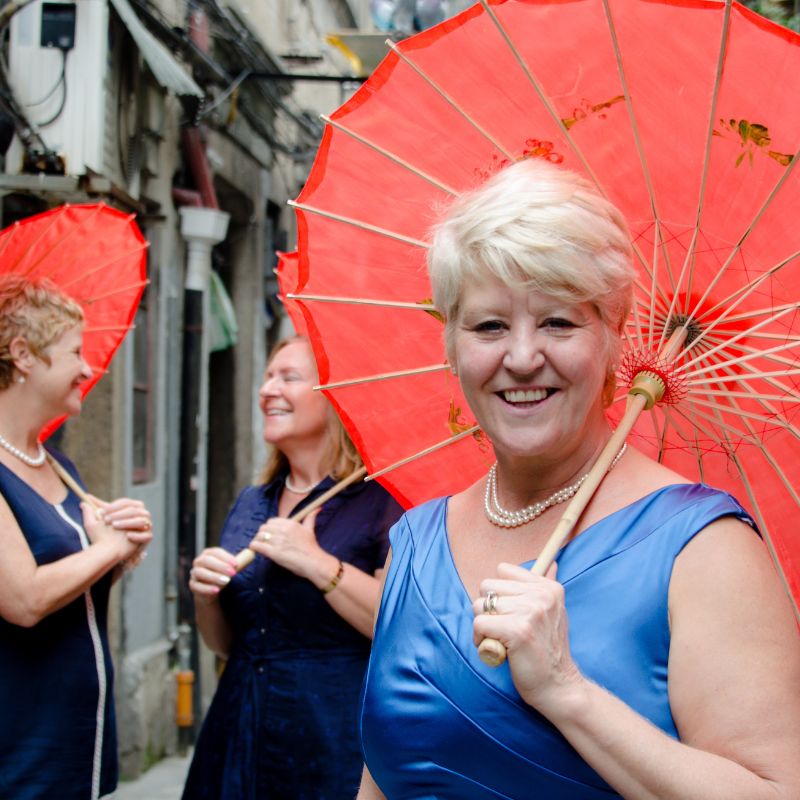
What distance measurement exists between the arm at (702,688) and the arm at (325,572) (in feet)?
5.73

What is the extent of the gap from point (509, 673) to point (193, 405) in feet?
21.6

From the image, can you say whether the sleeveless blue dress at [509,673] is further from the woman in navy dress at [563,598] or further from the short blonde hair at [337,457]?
the short blonde hair at [337,457]

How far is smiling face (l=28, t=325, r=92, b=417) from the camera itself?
361 cm

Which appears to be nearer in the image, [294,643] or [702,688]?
[702,688]

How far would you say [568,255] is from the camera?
1.86 meters

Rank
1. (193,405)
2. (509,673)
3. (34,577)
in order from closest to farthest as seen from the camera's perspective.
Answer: (509,673) → (34,577) → (193,405)

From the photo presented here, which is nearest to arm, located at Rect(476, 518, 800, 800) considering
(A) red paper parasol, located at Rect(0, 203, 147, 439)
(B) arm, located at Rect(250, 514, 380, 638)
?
(B) arm, located at Rect(250, 514, 380, 638)

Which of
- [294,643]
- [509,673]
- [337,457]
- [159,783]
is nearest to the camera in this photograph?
[509,673]

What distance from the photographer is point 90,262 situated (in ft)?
12.9

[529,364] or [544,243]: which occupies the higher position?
[544,243]

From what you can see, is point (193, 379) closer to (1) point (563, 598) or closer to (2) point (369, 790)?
(2) point (369, 790)

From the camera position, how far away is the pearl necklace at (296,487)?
3.88m

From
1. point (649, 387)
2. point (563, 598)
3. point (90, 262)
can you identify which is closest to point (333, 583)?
point (90, 262)

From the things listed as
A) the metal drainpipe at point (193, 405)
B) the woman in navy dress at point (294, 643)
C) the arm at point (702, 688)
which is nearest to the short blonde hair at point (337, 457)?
the woman in navy dress at point (294, 643)
